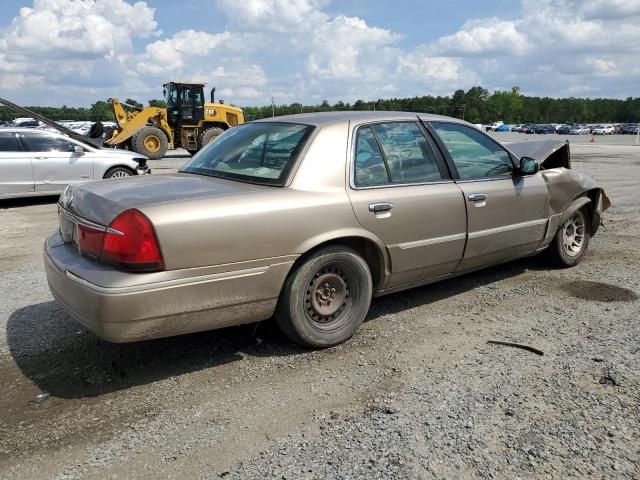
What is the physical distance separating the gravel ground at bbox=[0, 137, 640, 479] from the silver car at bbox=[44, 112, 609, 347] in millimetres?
372

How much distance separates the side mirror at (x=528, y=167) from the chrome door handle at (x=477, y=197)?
0.59 metres

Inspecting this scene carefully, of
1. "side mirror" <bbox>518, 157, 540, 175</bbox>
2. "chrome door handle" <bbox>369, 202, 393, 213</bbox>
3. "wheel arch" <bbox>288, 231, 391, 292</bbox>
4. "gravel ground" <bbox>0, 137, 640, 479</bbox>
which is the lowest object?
"gravel ground" <bbox>0, 137, 640, 479</bbox>

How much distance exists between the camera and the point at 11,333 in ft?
13.1

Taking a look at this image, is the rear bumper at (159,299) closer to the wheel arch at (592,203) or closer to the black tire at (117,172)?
the wheel arch at (592,203)

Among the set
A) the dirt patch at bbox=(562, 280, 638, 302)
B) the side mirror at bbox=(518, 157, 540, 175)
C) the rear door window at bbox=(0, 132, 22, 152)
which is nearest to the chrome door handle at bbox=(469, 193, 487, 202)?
the side mirror at bbox=(518, 157, 540, 175)

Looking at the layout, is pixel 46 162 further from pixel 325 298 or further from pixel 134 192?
pixel 325 298

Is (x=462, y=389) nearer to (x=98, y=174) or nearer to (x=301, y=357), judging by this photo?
(x=301, y=357)

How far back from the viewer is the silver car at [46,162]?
Answer: 9852mm

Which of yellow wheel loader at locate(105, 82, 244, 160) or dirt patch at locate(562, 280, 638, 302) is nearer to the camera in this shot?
dirt patch at locate(562, 280, 638, 302)

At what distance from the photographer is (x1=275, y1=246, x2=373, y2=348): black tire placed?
344 cm

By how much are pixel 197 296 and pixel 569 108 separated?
142892 mm

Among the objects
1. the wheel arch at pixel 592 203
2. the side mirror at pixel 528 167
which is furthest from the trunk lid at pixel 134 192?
the wheel arch at pixel 592 203

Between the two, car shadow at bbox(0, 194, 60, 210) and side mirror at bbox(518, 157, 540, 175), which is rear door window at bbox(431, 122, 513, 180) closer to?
side mirror at bbox(518, 157, 540, 175)

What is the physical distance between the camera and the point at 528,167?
4734 millimetres
